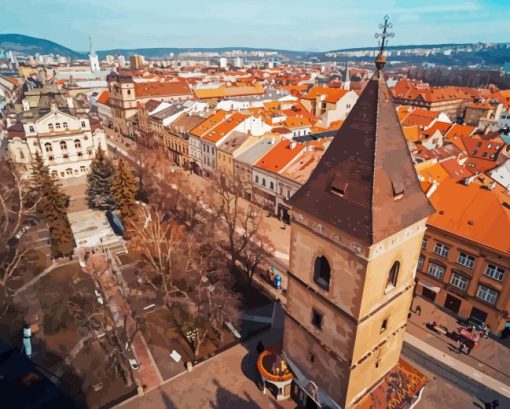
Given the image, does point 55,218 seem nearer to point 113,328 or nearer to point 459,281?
→ point 113,328

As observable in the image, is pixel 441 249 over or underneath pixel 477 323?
over

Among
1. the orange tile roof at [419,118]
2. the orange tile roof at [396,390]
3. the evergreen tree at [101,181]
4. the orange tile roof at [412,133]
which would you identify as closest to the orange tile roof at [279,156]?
the evergreen tree at [101,181]

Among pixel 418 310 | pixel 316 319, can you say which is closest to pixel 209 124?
pixel 418 310

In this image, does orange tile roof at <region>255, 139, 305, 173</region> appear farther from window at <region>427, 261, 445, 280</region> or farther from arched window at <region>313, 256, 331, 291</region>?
arched window at <region>313, 256, 331, 291</region>

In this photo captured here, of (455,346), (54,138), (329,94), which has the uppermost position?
(329,94)

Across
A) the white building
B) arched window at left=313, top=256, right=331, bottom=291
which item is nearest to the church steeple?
arched window at left=313, top=256, right=331, bottom=291

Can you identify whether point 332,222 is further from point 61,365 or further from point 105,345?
point 61,365

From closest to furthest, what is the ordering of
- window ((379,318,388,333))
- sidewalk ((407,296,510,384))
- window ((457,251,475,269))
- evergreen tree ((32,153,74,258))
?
window ((379,318,388,333))
sidewalk ((407,296,510,384))
window ((457,251,475,269))
evergreen tree ((32,153,74,258))
